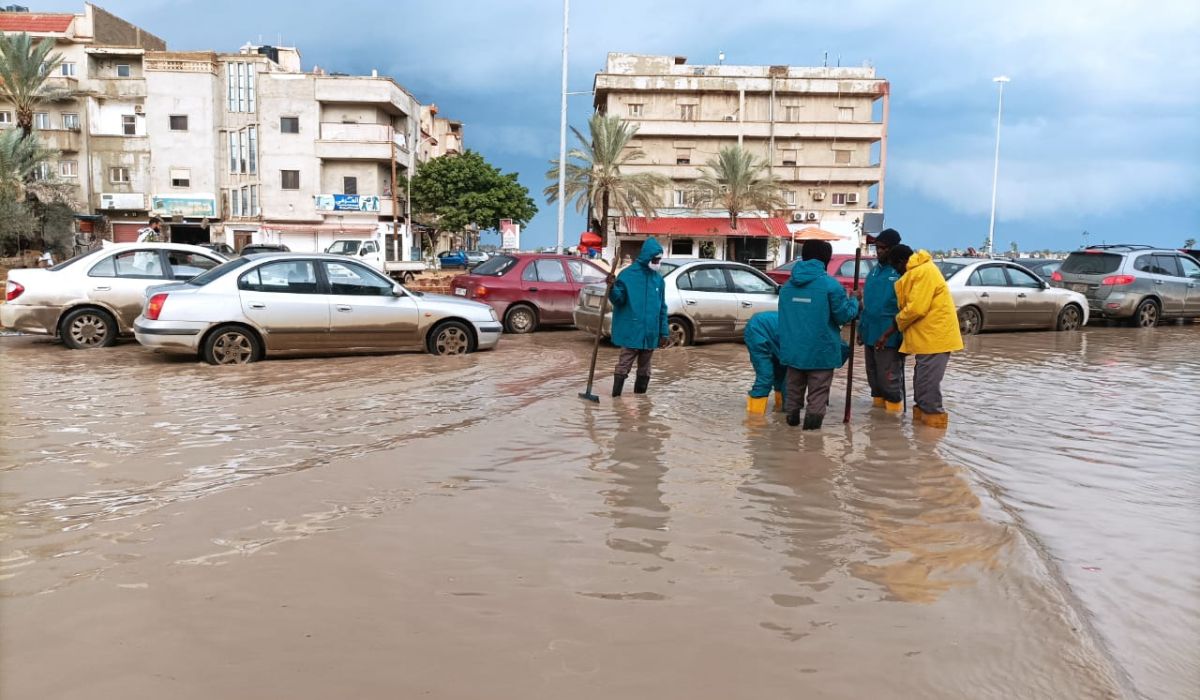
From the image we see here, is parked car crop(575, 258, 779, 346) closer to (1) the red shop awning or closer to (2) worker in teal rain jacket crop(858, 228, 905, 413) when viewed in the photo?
(2) worker in teal rain jacket crop(858, 228, 905, 413)

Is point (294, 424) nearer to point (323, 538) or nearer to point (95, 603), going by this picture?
point (323, 538)

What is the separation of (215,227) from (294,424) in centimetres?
4834

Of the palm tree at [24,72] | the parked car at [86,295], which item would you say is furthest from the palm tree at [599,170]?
the parked car at [86,295]

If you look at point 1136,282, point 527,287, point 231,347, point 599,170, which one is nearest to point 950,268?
point 1136,282

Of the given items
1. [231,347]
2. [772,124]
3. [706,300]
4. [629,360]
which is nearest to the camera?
[629,360]

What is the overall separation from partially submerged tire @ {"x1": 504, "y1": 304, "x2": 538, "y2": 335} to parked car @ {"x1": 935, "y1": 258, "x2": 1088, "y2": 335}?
7624mm

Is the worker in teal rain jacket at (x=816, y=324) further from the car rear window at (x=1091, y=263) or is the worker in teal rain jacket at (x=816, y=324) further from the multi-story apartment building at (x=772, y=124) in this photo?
the multi-story apartment building at (x=772, y=124)

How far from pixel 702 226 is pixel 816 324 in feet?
152

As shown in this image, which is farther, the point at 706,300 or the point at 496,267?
the point at 496,267

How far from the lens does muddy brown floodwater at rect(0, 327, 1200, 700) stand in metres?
2.93

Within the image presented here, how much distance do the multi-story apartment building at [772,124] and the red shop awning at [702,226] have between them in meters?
2.00

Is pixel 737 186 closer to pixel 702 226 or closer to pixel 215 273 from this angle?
pixel 702 226

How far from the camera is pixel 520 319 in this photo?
1512cm

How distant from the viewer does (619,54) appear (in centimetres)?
5659
